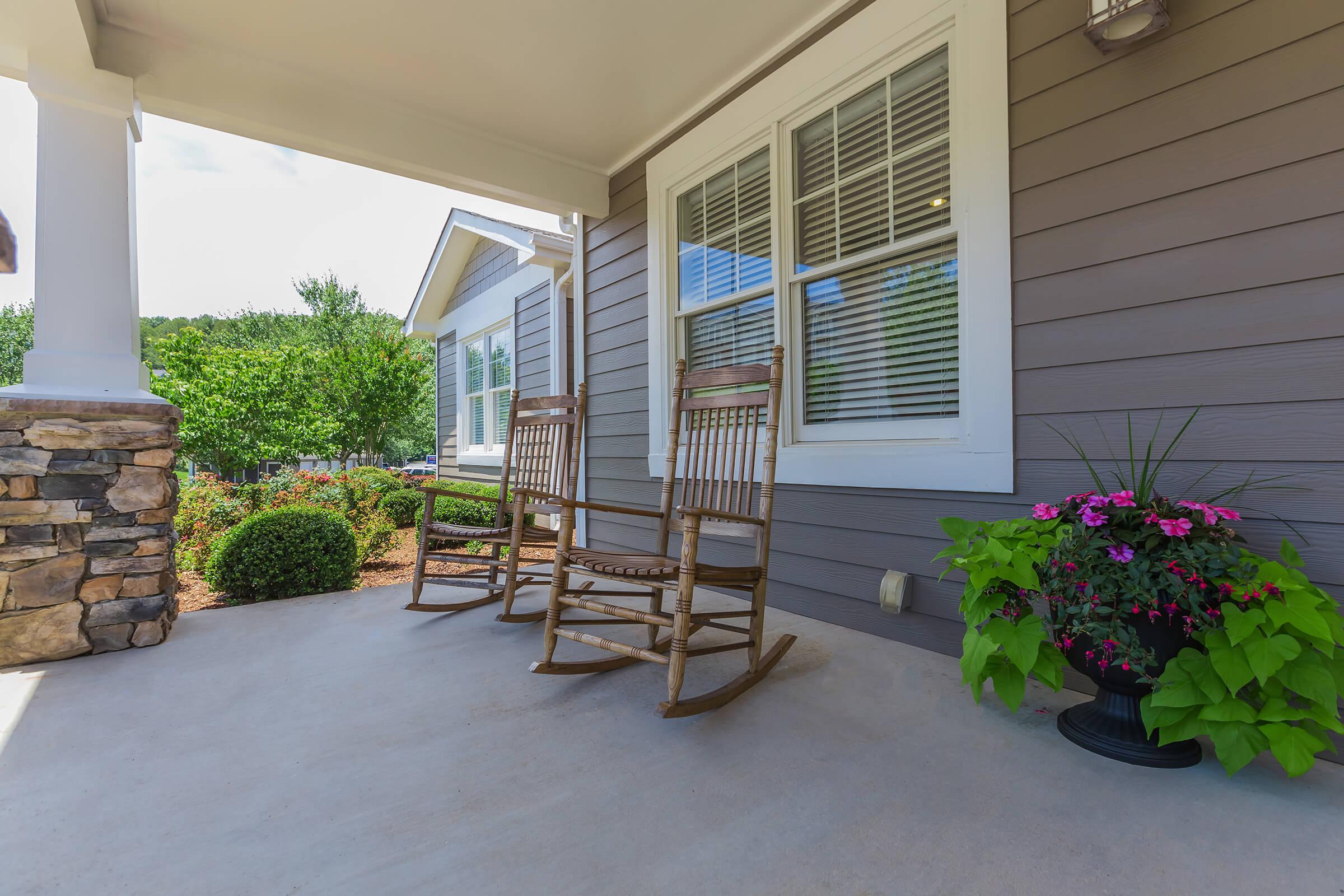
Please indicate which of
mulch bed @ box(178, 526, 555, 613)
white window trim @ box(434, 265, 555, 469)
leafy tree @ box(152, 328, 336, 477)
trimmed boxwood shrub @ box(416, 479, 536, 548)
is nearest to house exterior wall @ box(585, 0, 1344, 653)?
mulch bed @ box(178, 526, 555, 613)

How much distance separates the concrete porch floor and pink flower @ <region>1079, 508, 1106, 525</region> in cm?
55

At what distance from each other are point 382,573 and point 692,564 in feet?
10.2

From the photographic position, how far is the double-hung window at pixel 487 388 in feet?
21.9

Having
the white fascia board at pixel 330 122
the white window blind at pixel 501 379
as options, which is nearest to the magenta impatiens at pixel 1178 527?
the white fascia board at pixel 330 122

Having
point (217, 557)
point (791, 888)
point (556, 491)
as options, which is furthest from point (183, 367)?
point (791, 888)

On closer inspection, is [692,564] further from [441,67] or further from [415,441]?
[415,441]

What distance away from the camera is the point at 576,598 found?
6.80 ft

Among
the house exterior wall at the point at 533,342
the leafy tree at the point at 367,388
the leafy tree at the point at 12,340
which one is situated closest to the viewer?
the house exterior wall at the point at 533,342

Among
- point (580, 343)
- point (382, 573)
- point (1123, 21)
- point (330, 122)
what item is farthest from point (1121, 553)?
point (382, 573)

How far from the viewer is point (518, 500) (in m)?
2.48

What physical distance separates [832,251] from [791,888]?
2.26m

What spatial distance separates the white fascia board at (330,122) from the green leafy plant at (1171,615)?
3.14 meters

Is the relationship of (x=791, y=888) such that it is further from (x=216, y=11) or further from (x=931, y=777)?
(x=216, y=11)

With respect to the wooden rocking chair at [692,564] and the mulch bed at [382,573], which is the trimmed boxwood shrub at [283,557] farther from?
the wooden rocking chair at [692,564]
